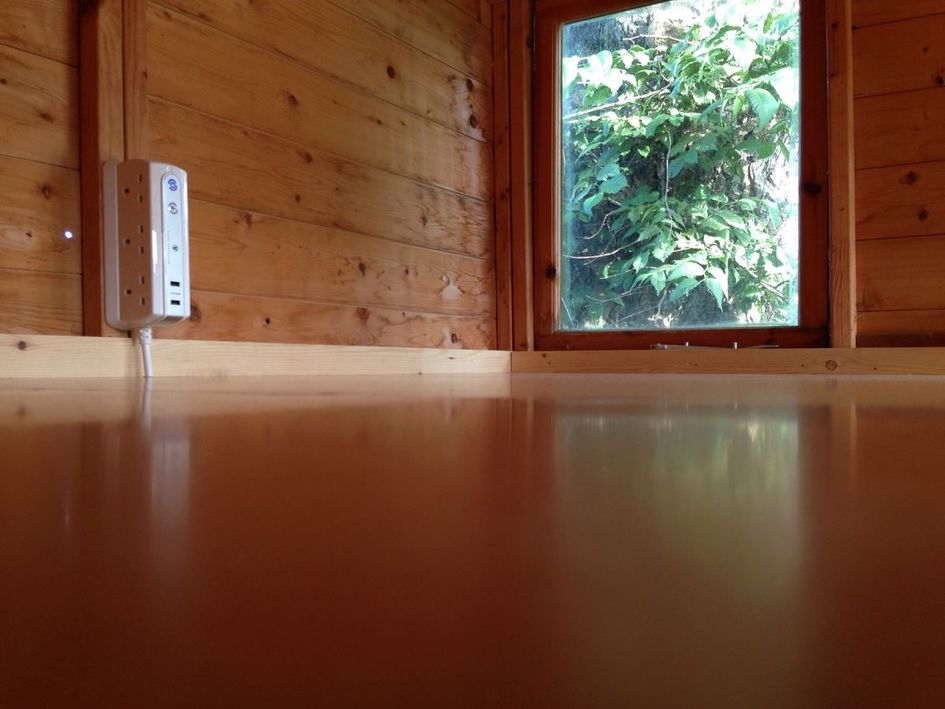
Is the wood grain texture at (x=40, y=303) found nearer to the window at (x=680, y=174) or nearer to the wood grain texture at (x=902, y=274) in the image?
the window at (x=680, y=174)

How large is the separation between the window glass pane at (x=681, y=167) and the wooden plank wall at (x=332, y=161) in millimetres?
384

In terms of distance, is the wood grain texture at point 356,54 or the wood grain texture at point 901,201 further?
the wood grain texture at point 901,201

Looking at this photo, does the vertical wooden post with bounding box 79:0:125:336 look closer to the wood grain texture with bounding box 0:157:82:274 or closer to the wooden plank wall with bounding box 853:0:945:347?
the wood grain texture with bounding box 0:157:82:274

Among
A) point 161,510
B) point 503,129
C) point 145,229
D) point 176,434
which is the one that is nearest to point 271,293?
point 145,229

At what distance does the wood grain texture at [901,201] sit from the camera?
283 centimetres

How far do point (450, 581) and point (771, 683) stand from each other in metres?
0.04

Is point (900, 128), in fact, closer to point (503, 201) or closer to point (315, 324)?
point (503, 201)

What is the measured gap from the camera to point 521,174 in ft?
11.3

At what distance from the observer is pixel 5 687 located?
81 millimetres

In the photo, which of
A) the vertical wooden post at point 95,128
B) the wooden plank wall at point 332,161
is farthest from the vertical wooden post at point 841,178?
the vertical wooden post at point 95,128

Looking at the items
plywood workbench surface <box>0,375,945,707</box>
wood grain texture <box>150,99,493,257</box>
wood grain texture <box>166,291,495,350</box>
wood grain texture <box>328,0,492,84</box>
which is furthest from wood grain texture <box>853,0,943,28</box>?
plywood workbench surface <box>0,375,945,707</box>

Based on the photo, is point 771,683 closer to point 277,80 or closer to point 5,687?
point 5,687

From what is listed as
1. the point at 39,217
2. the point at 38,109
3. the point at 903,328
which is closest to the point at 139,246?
the point at 39,217

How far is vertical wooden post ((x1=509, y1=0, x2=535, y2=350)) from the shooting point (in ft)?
11.3
